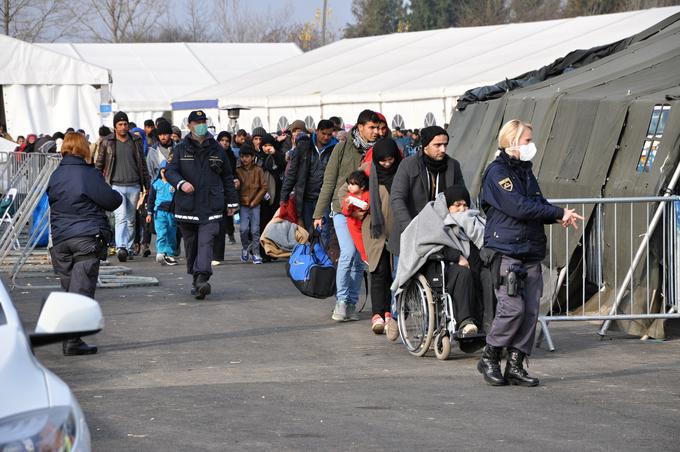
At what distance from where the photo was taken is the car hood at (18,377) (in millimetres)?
4098

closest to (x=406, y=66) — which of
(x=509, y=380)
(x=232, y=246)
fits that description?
(x=232, y=246)

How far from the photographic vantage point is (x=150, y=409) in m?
8.02

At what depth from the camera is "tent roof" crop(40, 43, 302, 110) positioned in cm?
4712

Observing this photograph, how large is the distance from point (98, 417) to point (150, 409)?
14.8 inches

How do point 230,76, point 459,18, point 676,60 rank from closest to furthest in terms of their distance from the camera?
point 676,60, point 230,76, point 459,18

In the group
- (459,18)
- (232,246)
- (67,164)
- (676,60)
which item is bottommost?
(232,246)

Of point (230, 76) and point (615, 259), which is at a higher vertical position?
point (230, 76)

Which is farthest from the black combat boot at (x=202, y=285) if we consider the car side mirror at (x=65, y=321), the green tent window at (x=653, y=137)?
the car side mirror at (x=65, y=321)

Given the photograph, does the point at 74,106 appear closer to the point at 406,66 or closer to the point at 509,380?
the point at 406,66

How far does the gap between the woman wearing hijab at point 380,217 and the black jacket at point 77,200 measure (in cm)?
213

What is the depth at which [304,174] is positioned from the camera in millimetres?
15633

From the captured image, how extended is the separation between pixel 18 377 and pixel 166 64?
47393 mm

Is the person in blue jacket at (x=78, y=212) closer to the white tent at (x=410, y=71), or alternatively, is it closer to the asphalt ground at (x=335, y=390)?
the asphalt ground at (x=335, y=390)

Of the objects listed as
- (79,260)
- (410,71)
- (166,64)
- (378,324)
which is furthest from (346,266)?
(166,64)
